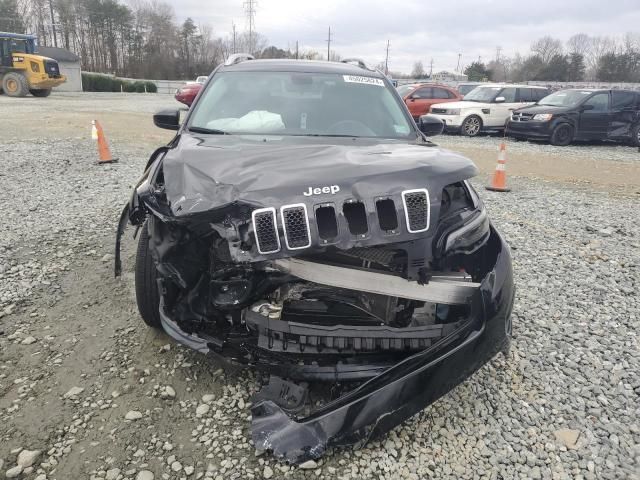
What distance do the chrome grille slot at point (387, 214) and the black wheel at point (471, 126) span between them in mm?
13977

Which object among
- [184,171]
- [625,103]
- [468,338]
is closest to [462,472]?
[468,338]

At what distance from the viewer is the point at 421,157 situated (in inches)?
95.3

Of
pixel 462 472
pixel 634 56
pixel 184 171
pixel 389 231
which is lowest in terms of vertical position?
pixel 462 472

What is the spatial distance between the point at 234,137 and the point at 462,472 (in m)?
2.26

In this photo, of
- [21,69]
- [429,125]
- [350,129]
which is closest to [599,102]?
[429,125]

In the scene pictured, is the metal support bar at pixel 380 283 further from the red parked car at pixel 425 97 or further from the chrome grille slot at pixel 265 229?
the red parked car at pixel 425 97

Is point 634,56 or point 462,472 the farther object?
point 634,56

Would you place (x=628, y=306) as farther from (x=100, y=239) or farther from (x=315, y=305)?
(x=100, y=239)

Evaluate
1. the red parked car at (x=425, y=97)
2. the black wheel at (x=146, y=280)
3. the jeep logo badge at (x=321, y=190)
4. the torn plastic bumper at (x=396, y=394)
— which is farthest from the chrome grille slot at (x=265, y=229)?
the red parked car at (x=425, y=97)

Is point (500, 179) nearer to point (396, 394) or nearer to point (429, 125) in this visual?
point (429, 125)

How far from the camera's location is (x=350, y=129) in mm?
3414

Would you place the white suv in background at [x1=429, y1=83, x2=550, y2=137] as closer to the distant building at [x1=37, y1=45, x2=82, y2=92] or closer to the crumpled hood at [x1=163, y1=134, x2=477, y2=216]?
the crumpled hood at [x1=163, y1=134, x2=477, y2=216]

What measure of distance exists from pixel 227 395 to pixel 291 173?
124 cm

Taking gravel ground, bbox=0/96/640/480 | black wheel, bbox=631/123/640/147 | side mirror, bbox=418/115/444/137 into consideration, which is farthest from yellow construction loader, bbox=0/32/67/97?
side mirror, bbox=418/115/444/137
